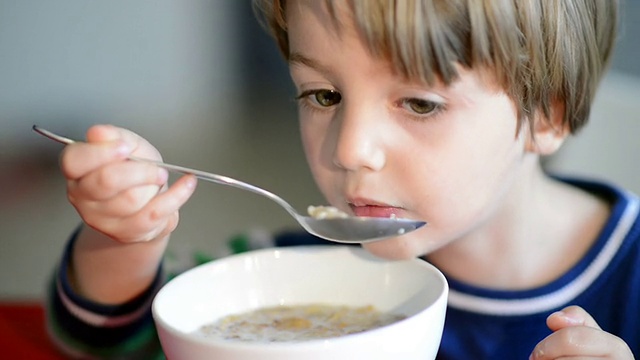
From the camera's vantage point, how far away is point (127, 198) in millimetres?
722

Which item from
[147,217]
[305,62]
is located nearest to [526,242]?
[305,62]

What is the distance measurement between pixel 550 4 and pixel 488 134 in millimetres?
136

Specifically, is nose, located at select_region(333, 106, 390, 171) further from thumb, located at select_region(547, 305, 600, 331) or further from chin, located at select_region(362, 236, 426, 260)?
thumb, located at select_region(547, 305, 600, 331)

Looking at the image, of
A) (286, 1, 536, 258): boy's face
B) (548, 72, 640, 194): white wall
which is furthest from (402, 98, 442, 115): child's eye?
(548, 72, 640, 194): white wall

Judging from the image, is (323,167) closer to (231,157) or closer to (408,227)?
(408,227)

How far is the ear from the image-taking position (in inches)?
34.8

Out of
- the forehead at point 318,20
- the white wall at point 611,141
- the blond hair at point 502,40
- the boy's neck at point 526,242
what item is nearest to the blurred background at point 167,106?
the white wall at point 611,141

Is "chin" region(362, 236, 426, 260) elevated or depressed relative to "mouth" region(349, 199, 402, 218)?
depressed

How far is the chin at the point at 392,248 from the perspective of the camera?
810 mm

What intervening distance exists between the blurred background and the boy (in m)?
0.25

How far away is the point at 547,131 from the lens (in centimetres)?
90

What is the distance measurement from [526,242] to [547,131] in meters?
0.15

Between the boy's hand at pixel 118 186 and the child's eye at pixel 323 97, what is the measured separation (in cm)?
17

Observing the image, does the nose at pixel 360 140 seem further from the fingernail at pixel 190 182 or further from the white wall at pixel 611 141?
the white wall at pixel 611 141
